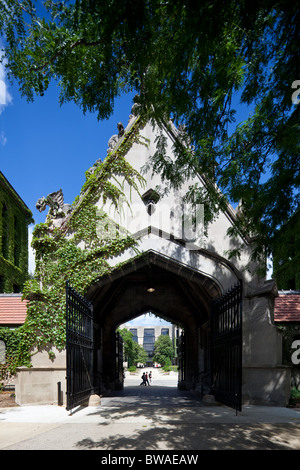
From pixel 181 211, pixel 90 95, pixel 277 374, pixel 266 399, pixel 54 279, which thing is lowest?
pixel 266 399

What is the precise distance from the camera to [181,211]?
37.8 feet

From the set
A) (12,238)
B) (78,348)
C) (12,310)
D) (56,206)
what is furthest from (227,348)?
(12,238)

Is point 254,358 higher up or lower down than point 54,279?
lower down

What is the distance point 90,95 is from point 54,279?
21.1 feet

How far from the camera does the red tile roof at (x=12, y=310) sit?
15.0 meters

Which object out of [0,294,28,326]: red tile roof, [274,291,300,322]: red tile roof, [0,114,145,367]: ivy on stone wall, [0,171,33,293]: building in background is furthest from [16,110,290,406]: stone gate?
[0,171,33,293]: building in background

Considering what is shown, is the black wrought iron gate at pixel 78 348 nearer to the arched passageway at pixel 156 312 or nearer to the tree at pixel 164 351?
the arched passageway at pixel 156 312

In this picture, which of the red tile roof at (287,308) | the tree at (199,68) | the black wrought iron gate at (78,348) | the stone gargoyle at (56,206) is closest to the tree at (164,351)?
the red tile roof at (287,308)

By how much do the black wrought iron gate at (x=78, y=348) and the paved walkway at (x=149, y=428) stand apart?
52 cm

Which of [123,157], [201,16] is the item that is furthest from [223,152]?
[123,157]

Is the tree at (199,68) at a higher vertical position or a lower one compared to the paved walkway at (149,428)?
higher

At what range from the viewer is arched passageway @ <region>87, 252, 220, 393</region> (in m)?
15.3
